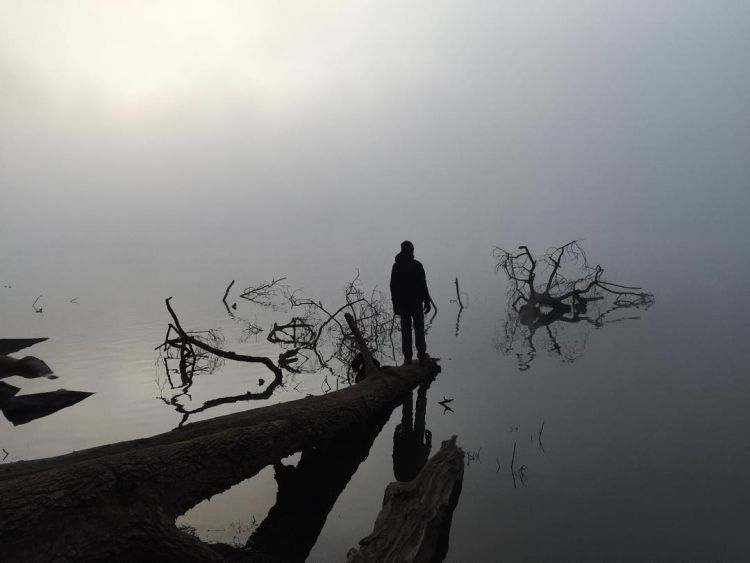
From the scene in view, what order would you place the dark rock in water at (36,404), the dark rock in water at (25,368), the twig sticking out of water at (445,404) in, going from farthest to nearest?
1. the dark rock in water at (25,368)
2. the dark rock in water at (36,404)
3. the twig sticking out of water at (445,404)

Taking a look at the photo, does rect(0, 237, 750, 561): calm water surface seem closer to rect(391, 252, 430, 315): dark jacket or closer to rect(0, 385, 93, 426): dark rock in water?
rect(0, 385, 93, 426): dark rock in water

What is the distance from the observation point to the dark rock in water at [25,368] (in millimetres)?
11414

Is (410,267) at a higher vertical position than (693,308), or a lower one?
lower

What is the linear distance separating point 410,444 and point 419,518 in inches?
97.0

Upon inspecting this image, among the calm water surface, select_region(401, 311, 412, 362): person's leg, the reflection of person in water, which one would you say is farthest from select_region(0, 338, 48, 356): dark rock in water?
the reflection of person in water

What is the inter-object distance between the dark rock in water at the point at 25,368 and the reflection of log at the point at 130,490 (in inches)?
346

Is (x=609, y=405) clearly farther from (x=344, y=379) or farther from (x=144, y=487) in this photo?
(x=144, y=487)

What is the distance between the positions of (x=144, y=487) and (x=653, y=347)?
36.9 ft

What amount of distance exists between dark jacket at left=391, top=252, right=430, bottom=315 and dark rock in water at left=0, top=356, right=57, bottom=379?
8400 mm

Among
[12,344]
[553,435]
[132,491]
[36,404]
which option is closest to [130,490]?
[132,491]

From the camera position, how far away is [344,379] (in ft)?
33.3

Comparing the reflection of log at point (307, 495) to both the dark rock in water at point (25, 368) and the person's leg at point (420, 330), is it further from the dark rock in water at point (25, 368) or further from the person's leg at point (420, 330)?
the dark rock in water at point (25, 368)

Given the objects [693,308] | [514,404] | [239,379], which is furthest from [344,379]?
[693,308]

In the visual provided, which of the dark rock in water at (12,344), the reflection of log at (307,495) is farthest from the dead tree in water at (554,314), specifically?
the dark rock in water at (12,344)
